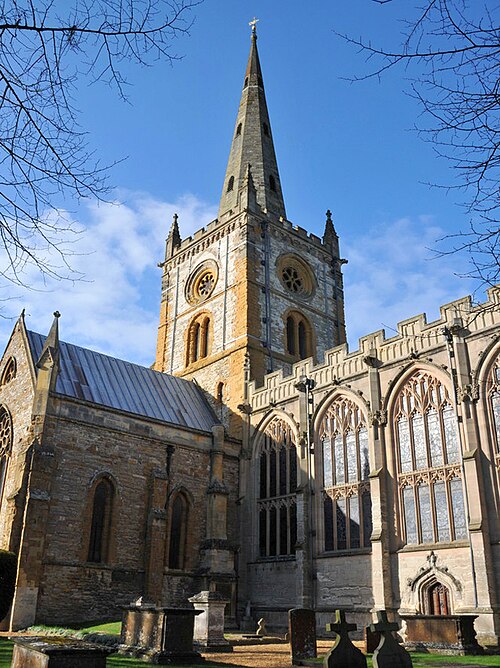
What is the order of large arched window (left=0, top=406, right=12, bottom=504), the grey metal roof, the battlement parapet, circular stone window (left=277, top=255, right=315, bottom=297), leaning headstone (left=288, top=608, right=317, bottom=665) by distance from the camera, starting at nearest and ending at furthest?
leaning headstone (left=288, top=608, right=317, bottom=665), the battlement parapet, large arched window (left=0, top=406, right=12, bottom=504), the grey metal roof, circular stone window (left=277, top=255, right=315, bottom=297)

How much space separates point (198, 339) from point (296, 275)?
692 centimetres

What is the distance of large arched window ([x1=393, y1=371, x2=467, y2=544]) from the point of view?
1947cm

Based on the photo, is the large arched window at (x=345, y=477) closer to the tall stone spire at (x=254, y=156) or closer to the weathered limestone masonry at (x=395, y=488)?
the weathered limestone masonry at (x=395, y=488)

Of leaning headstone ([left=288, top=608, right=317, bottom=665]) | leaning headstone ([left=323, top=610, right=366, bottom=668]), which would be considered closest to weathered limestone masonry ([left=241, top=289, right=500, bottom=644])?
leaning headstone ([left=288, top=608, right=317, bottom=665])

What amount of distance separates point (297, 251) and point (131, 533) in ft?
63.9

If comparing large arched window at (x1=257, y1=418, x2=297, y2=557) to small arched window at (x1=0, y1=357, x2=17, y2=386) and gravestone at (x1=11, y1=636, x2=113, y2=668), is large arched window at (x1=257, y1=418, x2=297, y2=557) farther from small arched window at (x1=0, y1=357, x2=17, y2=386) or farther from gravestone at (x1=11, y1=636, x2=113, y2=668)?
gravestone at (x1=11, y1=636, x2=113, y2=668)

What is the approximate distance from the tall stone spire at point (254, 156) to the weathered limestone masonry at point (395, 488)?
15.4 metres

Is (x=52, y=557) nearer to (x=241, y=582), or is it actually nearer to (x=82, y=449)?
(x=82, y=449)

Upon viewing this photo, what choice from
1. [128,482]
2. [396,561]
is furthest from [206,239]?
[396,561]

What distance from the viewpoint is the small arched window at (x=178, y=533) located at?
24.4 meters

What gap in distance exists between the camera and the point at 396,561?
20125mm

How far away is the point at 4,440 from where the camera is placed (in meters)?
24.3

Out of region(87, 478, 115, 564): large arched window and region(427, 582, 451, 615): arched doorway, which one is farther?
region(87, 478, 115, 564): large arched window

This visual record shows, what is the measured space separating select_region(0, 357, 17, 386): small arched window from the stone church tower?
9771 mm
